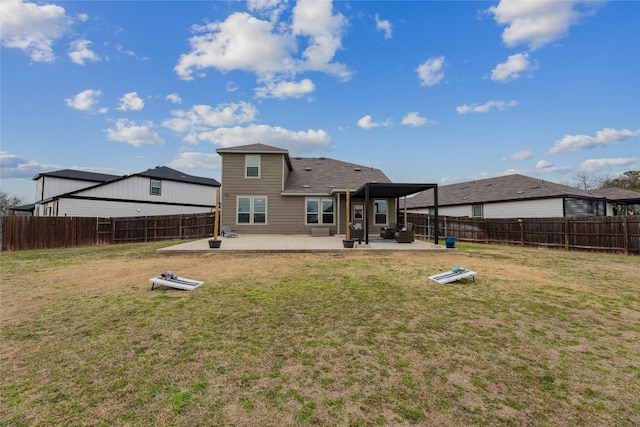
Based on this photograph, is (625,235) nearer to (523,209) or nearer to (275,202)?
(523,209)

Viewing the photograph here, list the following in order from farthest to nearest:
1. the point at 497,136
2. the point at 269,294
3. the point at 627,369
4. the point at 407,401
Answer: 1. the point at 497,136
2. the point at 269,294
3. the point at 627,369
4. the point at 407,401

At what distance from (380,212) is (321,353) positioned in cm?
1449

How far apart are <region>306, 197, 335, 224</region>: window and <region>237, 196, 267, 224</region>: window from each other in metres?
2.75

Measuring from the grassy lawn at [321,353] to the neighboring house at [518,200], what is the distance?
14194 mm

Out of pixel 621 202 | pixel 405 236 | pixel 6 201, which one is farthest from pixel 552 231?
pixel 6 201

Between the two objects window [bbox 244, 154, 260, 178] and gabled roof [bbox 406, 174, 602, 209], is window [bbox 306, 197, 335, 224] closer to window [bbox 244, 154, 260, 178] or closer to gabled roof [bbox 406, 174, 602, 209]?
window [bbox 244, 154, 260, 178]

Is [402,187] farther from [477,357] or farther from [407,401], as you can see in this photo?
[407,401]

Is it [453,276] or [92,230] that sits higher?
[92,230]

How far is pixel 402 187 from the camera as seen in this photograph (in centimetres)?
1227

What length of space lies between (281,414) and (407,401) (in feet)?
3.48

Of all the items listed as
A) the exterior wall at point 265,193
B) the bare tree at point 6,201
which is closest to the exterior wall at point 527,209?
the exterior wall at point 265,193

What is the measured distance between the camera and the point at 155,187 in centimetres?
2312

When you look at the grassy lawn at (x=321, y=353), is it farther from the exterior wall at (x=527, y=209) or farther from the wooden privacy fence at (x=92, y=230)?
the exterior wall at (x=527, y=209)

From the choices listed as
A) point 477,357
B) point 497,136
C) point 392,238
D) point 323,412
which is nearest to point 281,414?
point 323,412
